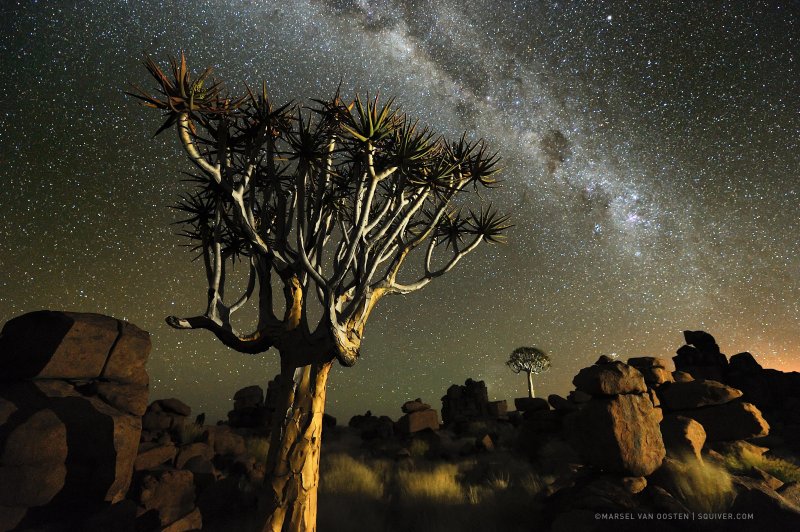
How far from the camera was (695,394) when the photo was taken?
13.3m

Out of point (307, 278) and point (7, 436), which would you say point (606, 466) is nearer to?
point (307, 278)

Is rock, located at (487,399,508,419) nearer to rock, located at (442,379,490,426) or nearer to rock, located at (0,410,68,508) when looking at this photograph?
rock, located at (442,379,490,426)

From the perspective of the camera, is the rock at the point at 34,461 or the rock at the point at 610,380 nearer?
the rock at the point at 34,461

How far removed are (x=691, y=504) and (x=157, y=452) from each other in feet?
39.4

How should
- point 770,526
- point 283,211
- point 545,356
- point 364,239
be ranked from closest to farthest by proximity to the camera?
1. point 770,526
2. point 283,211
3. point 364,239
4. point 545,356

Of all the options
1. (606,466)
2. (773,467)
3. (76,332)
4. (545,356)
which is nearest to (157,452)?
(76,332)

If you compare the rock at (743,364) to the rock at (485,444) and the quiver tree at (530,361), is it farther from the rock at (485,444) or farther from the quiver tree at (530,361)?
the rock at (485,444)

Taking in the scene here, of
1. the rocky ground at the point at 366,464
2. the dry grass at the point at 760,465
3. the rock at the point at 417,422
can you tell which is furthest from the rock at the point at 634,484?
the rock at the point at 417,422

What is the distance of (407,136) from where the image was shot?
7.61 meters

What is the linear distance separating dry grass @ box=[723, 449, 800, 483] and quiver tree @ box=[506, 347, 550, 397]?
24.4 m

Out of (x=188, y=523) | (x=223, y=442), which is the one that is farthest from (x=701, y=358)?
(x=188, y=523)

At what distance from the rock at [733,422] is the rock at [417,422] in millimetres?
10331

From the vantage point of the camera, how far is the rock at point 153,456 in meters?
9.80

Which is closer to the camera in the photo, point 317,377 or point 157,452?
point 317,377
